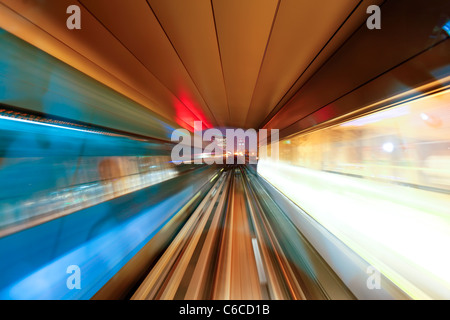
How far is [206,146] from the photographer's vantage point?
484 centimetres

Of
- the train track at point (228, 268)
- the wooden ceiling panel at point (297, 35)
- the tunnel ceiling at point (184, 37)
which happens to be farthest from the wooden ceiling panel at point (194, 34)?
the train track at point (228, 268)

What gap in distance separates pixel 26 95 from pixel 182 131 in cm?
205

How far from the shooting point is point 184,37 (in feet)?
3.11

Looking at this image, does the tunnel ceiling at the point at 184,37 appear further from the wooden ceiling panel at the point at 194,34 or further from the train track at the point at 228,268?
the train track at the point at 228,268

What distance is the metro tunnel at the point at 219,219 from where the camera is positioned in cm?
60

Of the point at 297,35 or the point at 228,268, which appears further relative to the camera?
the point at 297,35

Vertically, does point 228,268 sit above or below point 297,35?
below

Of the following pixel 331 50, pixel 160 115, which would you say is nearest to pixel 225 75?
pixel 331 50

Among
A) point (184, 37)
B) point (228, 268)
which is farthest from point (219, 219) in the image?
point (184, 37)

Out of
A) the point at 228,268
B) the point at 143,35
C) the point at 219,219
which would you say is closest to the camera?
the point at 228,268

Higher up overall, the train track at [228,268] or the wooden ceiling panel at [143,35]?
the wooden ceiling panel at [143,35]

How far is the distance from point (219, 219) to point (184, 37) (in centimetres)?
168

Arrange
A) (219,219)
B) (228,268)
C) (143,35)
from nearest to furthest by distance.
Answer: (228,268)
(143,35)
(219,219)

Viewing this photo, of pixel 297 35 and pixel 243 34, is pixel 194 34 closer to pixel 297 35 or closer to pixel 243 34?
pixel 243 34
